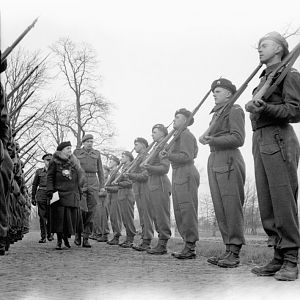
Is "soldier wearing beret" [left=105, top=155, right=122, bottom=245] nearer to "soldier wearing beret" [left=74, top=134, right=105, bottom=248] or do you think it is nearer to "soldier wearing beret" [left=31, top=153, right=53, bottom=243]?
"soldier wearing beret" [left=74, top=134, right=105, bottom=248]

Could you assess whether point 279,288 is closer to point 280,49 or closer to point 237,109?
point 280,49

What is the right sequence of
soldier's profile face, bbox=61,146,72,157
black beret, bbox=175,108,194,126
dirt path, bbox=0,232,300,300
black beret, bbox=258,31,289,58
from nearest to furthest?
1. dirt path, bbox=0,232,300,300
2. black beret, bbox=258,31,289,58
3. black beret, bbox=175,108,194,126
4. soldier's profile face, bbox=61,146,72,157

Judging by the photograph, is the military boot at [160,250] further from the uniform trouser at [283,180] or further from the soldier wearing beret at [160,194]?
the uniform trouser at [283,180]

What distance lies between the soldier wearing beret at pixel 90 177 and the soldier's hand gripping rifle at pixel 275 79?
634 cm

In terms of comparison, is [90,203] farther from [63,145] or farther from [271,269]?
[271,269]

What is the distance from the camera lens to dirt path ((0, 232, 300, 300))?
3.41 metres

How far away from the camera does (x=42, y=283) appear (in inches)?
165

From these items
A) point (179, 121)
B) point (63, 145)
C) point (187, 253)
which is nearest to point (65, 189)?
point (63, 145)

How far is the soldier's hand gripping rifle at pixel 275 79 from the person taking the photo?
4.25 m

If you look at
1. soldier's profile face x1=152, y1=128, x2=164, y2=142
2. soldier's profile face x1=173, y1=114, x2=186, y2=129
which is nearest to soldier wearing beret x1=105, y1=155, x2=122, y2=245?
soldier's profile face x1=152, y1=128, x2=164, y2=142

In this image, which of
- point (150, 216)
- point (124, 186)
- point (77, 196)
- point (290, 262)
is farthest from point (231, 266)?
point (124, 186)

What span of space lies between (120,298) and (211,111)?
10.1 ft

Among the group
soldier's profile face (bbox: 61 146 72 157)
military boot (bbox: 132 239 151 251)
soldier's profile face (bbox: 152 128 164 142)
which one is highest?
soldier's profile face (bbox: 152 128 164 142)

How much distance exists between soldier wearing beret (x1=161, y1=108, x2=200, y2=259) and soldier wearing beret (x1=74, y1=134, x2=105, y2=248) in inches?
143
